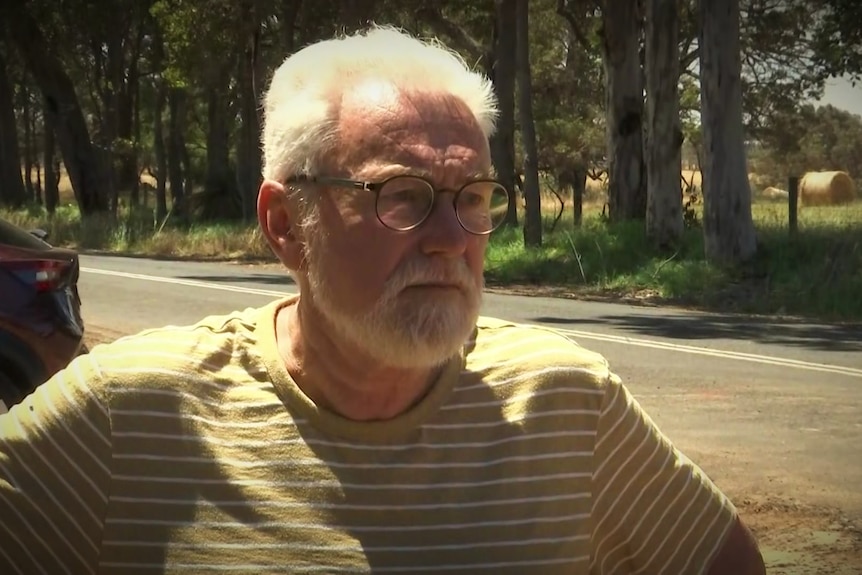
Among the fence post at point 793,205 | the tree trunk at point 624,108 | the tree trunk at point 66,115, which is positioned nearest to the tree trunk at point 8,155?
the tree trunk at point 66,115

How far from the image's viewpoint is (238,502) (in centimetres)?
234

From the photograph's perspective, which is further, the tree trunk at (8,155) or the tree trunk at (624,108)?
the tree trunk at (8,155)

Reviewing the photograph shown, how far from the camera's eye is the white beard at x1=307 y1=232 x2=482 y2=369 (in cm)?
239

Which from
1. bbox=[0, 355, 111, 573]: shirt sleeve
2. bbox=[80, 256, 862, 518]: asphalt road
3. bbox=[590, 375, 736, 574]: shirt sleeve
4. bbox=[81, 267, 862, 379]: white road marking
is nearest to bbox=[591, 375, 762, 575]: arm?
bbox=[590, 375, 736, 574]: shirt sleeve

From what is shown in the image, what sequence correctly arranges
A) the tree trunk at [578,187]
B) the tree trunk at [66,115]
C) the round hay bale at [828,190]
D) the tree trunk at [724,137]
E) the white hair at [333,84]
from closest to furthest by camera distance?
the white hair at [333,84]
the tree trunk at [724,137]
the tree trunk at [578,187]
the tree trunk at [66,115]
the round hay bale at [828,190]

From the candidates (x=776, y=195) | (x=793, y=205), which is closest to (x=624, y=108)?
(x=793, y=205)

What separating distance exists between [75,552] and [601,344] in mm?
10852

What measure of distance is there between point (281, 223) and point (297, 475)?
18.5 inches

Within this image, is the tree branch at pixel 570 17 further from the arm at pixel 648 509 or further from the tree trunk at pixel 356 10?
the arm at pixel 648 509

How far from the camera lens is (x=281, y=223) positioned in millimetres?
2582

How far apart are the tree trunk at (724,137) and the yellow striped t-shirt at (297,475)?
17.2 m

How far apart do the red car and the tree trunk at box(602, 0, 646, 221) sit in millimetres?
18038

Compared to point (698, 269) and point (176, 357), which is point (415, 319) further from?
point (698, 269)

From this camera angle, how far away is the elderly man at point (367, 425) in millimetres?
2354
